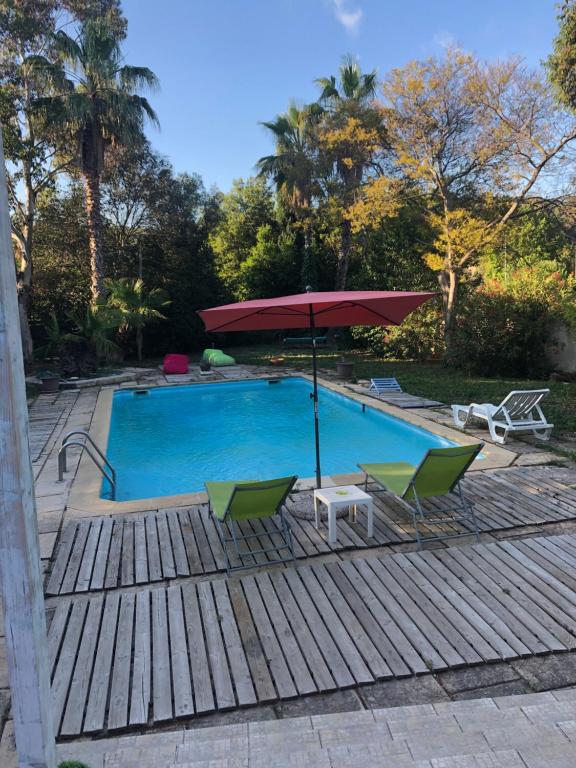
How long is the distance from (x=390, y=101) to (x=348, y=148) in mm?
4058

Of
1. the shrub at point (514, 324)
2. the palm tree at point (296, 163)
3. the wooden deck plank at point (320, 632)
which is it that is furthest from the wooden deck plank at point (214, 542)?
the palm tree at point (296, 163)

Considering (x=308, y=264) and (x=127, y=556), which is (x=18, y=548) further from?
(x=308, y=264)

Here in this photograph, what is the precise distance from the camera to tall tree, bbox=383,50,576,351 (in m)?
14.7

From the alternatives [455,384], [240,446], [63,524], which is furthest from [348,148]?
[63,524]

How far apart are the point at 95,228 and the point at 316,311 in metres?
15.0

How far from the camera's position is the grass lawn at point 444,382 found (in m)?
10.4

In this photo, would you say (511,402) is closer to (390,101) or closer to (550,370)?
(550,370)

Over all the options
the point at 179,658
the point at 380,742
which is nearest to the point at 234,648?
the point at 179,658

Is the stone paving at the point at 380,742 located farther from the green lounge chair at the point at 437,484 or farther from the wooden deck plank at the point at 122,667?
the green lounge chair at the point at 437,484

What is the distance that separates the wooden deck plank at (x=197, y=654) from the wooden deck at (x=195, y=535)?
0.40 meters

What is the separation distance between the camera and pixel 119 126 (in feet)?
56.4

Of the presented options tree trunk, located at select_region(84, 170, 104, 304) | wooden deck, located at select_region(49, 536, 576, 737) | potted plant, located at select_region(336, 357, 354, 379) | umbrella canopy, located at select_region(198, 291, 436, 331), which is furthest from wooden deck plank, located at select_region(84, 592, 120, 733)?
tree trunk, located at select_region(84, 170, 104, 304)

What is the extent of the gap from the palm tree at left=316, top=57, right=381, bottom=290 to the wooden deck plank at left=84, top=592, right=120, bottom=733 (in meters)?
18.7

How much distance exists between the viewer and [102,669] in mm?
3057
